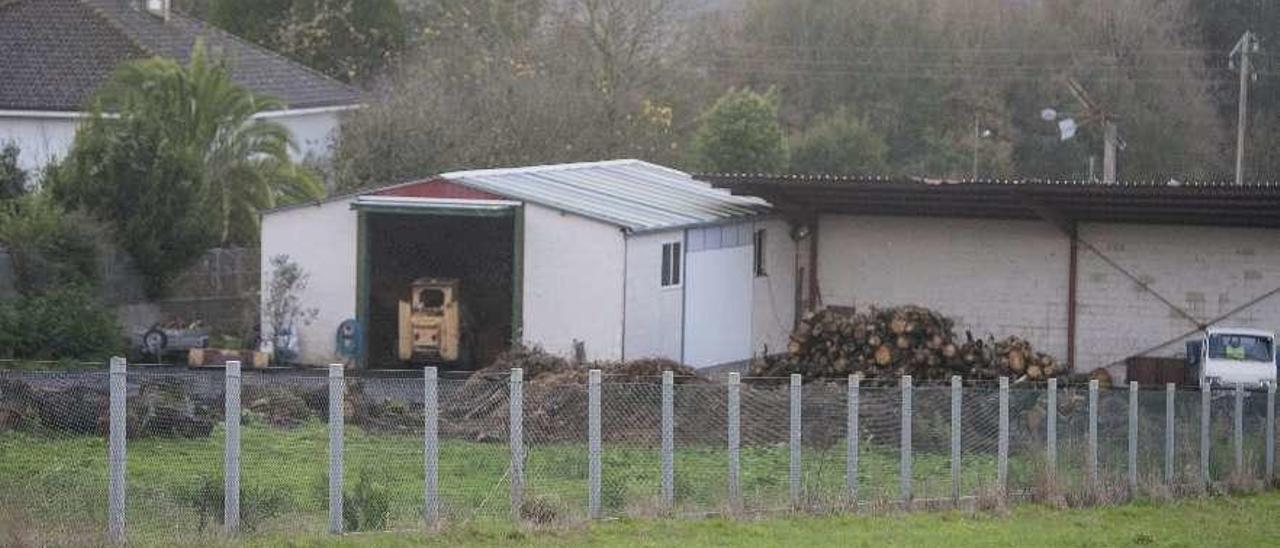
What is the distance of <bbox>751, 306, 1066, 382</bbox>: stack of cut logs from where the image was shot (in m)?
34.1

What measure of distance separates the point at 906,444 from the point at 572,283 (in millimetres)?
16403

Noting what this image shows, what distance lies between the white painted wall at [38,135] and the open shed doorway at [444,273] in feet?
45.6

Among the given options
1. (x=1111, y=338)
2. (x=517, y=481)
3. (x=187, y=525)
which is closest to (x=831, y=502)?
(x=517, y=481)

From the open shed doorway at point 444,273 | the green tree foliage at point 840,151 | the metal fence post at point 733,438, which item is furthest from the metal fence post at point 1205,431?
the green tree foliage at point 840,151

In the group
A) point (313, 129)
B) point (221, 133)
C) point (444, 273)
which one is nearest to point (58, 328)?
point (444, 273)

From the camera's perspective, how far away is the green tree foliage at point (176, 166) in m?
39.8

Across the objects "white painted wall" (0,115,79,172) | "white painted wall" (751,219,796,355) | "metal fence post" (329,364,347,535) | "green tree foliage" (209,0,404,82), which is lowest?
"metal fence post" (329,364,347,535)

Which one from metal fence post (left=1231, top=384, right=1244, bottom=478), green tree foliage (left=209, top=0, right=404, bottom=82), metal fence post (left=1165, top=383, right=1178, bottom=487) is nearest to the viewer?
metal fence post (left=1165, top=383, right=1178, bottom=487)

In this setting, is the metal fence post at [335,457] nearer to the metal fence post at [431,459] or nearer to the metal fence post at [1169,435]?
the metal fence post at [431,459]

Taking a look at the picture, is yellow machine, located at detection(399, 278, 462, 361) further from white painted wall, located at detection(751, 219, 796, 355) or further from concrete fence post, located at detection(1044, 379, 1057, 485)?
concrete fence post, located at detection(1044, 379, 1057, 485)

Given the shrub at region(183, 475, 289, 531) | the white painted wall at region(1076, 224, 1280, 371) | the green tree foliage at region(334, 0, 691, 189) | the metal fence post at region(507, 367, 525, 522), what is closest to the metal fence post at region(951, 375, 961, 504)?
the metal fence post at region(507, 367, 525, 522)

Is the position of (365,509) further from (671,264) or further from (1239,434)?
(671,264)

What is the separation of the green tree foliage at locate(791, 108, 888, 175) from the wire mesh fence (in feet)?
135

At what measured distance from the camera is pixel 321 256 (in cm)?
3816
